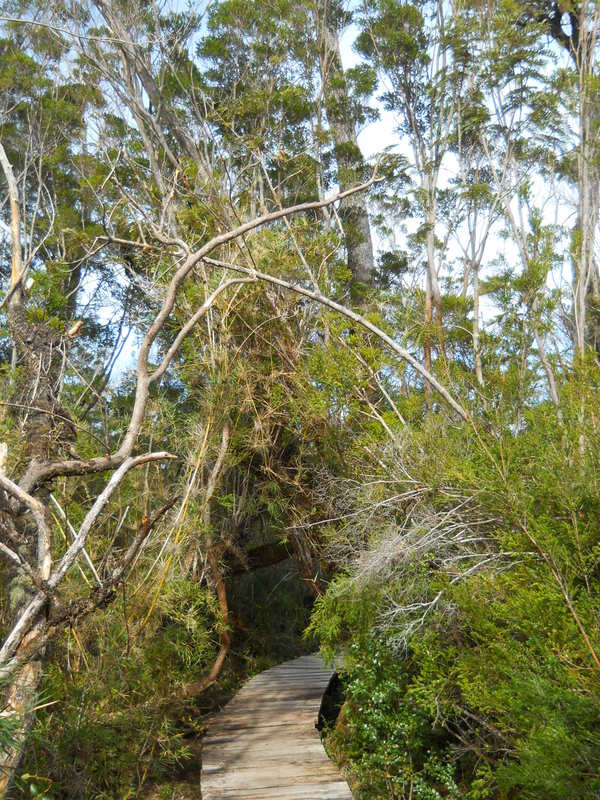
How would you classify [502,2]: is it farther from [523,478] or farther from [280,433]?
[523,478]

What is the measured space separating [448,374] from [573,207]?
5185 millimetres

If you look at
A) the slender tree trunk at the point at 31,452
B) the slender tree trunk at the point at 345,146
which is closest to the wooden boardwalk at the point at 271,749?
the slender tree trunk at the point at 31,452

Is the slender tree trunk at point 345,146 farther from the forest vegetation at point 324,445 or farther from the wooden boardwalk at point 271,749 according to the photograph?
the wooden boardwalk at point 271,749

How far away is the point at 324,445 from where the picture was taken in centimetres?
547

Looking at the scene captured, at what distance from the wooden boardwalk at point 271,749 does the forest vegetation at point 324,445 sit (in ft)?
1.02

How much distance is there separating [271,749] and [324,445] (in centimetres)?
212

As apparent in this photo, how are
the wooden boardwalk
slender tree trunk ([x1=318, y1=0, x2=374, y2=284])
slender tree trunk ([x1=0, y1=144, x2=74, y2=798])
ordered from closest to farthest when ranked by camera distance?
slender tree trunk ([x1=0, y1=144, x2=74, y2=798])
the wooden boardwalk
slender tree trunk ([x1=318, y1=0, x2=374, y2=284])

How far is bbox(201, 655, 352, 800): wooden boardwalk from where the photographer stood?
3.74 m

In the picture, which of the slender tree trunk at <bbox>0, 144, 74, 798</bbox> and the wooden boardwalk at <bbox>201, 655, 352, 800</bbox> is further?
the wooden boardwalk at <bbox>201, 655, 352, 800</bbox>

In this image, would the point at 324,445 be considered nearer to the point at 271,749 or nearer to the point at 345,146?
the point at 271,749

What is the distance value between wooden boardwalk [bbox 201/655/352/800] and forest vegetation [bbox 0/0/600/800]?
310 mm

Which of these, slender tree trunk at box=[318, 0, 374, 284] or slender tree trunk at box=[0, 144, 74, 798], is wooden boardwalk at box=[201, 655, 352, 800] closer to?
slender tree trunk at box=[0, 144, 74, 798]

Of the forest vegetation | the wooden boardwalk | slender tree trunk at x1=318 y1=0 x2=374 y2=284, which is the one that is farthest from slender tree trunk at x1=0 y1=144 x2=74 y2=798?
slender tree trunk at x1=318 y1=0 x2=374 y2=284

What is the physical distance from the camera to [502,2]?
25.9 ft
